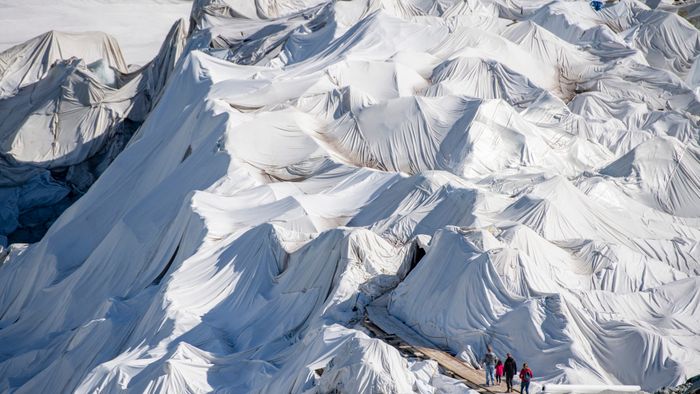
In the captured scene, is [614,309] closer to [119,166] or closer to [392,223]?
[392,223]

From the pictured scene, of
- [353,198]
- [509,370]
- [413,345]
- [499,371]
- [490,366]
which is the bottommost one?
[353,198]

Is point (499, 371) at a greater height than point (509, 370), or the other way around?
point (509, 370)

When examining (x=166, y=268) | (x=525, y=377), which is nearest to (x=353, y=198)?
(x=166, y=268)

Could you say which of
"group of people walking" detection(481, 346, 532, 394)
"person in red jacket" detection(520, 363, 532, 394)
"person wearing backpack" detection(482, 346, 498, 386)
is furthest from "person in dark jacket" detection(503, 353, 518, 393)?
"person wearing backpack" detection(482, 346, 498, 386)

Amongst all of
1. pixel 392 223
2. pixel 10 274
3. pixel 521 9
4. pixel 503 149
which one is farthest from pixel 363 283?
pixel 521 9

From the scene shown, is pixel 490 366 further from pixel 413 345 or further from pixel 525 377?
pixel 413 345

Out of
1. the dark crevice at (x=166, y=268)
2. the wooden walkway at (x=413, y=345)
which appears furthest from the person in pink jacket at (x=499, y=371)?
the dark crevice at (x=166, y=268)
